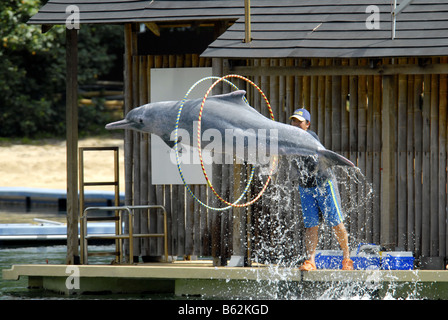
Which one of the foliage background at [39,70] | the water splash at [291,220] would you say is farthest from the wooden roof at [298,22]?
the foliage background at [39,70]

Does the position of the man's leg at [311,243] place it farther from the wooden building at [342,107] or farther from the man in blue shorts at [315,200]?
the wooden building at [342,107]

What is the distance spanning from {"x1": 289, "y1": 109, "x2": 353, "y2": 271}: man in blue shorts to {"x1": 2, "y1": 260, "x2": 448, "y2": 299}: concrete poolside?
257 mm

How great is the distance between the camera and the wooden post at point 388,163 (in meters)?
10.4

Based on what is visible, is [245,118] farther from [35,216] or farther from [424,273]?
[35,216]

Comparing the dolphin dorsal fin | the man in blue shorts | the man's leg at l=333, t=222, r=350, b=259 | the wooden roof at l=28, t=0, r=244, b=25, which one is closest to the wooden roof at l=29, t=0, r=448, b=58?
the wooden roof at l=28, t=0, r=244, b=25

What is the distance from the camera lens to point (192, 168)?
38.6 feet

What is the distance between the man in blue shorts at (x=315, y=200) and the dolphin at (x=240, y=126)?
49 centimetres

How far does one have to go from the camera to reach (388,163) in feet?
34.4

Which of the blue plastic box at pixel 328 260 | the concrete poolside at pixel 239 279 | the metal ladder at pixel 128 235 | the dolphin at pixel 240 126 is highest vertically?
the dolphin at pixel 240 126

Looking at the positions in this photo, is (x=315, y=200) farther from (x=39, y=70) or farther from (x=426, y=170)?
(x=39, y=70)

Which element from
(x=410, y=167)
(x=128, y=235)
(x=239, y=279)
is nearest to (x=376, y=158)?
(x=410, y=167)

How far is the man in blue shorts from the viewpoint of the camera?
9688mm
